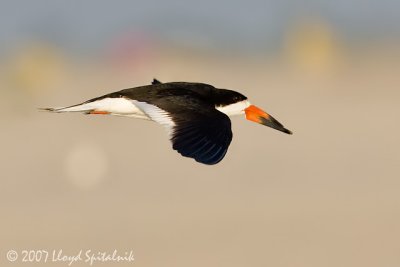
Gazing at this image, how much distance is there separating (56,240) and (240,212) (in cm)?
240

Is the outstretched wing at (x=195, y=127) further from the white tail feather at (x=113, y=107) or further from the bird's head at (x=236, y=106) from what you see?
the bird's head at (x=236, y=106)

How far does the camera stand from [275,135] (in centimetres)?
2014

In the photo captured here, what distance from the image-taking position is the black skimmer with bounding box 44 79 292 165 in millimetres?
10805

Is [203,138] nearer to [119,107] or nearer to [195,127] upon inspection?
[195,127]

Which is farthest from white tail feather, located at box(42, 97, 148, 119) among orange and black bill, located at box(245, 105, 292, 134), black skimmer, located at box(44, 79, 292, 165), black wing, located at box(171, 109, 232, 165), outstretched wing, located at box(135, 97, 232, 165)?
orange and black bill, located at box(245, 105, 292, 134)

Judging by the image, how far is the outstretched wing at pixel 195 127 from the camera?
10.7m

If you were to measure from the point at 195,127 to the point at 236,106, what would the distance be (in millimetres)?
1532

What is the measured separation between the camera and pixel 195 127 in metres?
11.1

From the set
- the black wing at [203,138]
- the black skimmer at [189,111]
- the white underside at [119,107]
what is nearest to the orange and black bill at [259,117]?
the black skimmer at [189,111]

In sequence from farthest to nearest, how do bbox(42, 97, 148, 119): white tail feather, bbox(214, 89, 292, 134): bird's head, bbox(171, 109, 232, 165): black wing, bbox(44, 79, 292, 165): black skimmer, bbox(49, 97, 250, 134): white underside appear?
bbox(214, 89, 292, 134): bird's head
bbox(42, 97, 148, 119): white tail feather
bbox(49, 97, 250, 134): white underside
bbox(44, 79, 292, 165): black skimmer
bbox(171, 109, 232, 165): black wing

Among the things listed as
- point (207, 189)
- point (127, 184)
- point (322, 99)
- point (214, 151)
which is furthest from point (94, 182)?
point (214, 151)

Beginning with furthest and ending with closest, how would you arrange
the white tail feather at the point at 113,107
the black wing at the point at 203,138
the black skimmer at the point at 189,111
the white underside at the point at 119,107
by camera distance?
the white tail feather at the point at 113,107, the white underside at the point at 119,107, the black skimmer at the point at 189,111, the black wing at the point at 203,138

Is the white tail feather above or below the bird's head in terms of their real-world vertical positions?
below

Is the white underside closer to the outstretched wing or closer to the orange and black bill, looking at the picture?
the outstretched wing
